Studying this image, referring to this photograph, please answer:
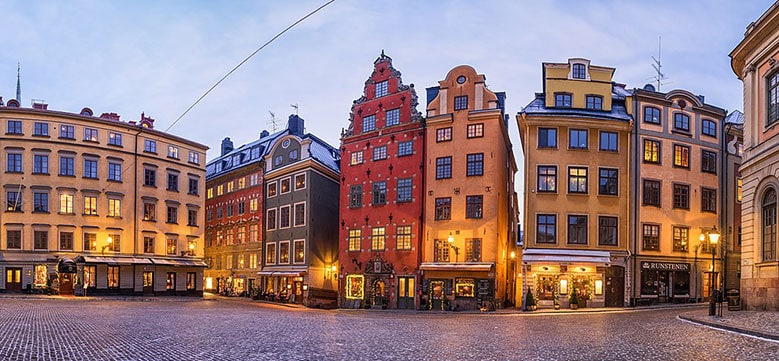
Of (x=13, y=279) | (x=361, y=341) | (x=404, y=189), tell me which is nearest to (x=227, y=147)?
(x=13, y=279)

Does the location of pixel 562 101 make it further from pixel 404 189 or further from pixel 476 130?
pixel 404 189

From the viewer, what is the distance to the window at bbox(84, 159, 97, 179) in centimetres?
5722

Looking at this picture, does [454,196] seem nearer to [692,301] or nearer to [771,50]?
[692,301]

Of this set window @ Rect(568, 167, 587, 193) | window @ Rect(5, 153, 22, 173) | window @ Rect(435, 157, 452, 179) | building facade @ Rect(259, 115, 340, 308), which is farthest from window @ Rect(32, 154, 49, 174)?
window @ Rect(568, 167, 587, 193)

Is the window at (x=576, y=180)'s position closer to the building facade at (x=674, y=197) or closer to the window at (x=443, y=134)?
the building facade at (x=674, y=197)

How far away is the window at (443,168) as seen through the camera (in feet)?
154

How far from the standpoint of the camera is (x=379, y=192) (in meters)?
50.8

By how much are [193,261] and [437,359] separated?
172ft

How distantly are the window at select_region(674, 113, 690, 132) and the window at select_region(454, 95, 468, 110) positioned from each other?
13286 mm

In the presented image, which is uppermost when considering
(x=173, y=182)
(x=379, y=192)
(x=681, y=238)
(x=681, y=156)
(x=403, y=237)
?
(x=681, y=156)

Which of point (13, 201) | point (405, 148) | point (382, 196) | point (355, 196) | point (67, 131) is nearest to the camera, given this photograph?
point (405, 148)

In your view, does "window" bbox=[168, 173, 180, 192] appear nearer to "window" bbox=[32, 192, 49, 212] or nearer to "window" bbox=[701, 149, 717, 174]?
"window" bbox=[32, 192, 49, 212]

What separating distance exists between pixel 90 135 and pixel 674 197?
44.0 meters

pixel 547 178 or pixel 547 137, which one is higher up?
pixel 547 137
